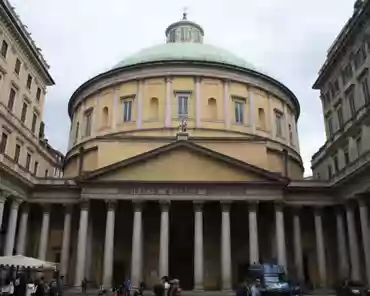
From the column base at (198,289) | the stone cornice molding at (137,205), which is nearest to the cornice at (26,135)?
the stone cornice molding at (137,205)

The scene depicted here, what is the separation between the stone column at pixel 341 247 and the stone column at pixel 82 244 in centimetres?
1757

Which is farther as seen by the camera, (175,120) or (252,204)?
(175,120)

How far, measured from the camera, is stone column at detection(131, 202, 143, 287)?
29719mm

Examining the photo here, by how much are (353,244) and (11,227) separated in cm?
2311

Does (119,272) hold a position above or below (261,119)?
below

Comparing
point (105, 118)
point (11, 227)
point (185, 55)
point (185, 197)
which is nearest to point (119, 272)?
point (185, 197)

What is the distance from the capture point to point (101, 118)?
42.1 meters

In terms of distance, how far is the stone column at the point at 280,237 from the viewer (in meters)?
30.6

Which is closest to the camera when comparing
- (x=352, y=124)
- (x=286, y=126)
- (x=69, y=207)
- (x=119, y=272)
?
(x=352, y=124)

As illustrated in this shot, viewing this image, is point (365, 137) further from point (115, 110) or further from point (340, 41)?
point (115, 110)

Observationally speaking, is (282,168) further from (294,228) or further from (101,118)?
(101,118)

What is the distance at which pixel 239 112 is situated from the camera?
41188mm

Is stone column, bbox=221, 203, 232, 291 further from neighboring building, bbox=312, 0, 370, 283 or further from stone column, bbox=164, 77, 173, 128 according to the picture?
stone column, bbox=164, 77, 173, 128

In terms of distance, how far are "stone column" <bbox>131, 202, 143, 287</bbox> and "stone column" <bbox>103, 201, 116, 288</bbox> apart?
1428 mm
